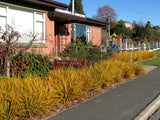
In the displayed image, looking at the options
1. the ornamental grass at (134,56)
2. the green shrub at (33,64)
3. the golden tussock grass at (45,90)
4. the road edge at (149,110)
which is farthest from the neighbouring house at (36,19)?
the road edge at (149,110)

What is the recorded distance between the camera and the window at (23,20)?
27.5ft

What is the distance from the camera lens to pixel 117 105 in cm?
496

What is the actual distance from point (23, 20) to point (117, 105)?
6549mm

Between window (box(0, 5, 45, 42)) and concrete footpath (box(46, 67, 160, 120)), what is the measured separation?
4.13 m

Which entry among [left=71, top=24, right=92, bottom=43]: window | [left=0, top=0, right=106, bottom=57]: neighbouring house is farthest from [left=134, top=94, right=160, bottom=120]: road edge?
[left=71, top=24, right=92, bottom=43]: window

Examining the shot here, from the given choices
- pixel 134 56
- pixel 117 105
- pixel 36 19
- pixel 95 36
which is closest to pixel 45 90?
pixel 117 105

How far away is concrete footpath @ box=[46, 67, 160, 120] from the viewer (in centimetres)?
422

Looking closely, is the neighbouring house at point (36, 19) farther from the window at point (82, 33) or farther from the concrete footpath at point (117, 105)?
the concrete footpath at point (117, 105)

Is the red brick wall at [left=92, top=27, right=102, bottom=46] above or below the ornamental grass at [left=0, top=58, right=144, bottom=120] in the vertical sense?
above

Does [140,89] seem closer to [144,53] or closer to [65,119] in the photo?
[65,119]

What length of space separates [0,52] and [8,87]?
205 centimetres

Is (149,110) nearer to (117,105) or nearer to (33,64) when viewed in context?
(117,105)

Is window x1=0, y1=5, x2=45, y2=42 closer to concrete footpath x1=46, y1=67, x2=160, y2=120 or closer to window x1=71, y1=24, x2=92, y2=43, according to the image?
concrete footpath x1=46, y1=67, x2=160, y2=120

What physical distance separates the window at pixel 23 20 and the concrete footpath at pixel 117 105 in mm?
4131
